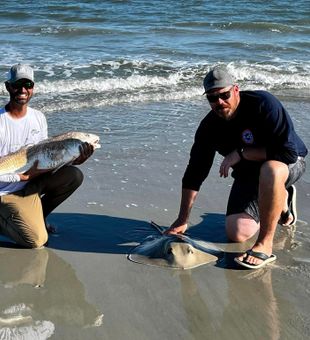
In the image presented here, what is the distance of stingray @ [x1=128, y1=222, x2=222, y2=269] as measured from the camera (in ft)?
14.5

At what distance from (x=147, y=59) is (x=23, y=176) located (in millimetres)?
9334

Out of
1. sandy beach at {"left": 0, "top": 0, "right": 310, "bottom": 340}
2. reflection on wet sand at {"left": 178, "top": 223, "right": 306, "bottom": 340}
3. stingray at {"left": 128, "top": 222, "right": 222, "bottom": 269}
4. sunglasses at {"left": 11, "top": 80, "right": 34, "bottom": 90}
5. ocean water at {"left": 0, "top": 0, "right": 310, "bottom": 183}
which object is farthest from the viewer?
ocean water at {"left": 0, "top": 0, "right": 310, "bottom": 183}

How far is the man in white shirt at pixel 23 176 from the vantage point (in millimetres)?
4691

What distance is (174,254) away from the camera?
443 cm

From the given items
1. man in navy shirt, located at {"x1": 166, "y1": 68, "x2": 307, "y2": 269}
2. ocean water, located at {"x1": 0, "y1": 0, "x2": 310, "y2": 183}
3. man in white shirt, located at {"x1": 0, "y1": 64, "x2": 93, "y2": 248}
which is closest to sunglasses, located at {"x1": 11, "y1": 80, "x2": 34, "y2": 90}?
man in white shirt, located at {"x1": 0, "y1": 64, "x2": 93, "y2": 248}

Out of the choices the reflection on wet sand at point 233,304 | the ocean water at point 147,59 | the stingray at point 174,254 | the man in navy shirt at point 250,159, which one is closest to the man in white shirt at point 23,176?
the stingray at point 174,254

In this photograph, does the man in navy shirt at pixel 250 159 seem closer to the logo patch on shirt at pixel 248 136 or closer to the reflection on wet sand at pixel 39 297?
the logo patch on shirt at pixel 248 136

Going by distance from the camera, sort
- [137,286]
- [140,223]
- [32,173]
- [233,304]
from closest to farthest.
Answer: [233,304] → [137,286] → [32,173] → [140,223]

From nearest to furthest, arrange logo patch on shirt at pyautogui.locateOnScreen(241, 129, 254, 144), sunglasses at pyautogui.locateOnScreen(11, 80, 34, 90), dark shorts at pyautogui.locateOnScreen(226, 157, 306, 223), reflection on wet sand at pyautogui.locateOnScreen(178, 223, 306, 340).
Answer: reflection on wet sand at pyautogui.locateOnScreen(178, 223, 306, 340)
sunglasses at pyautogui.locateOnScreen(11, 80, 34, 90)
logo patch on shirt at pyautogui.locateOnScreen(241, 129, 254, 144)
dark shorts at pyautogui.locateOnScreen(226, 157, 306, 223)

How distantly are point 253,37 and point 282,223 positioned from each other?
44.1ft

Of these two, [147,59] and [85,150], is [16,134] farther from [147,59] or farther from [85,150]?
[147,59]

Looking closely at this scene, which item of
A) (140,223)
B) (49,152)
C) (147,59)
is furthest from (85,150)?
(147,59)

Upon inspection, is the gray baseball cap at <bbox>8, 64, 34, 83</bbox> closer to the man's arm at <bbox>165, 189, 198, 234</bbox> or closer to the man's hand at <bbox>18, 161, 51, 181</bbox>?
the man's hand at <bbox>18, 161, 51, 181</bbox>

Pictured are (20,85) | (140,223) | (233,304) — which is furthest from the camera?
(140,223)
